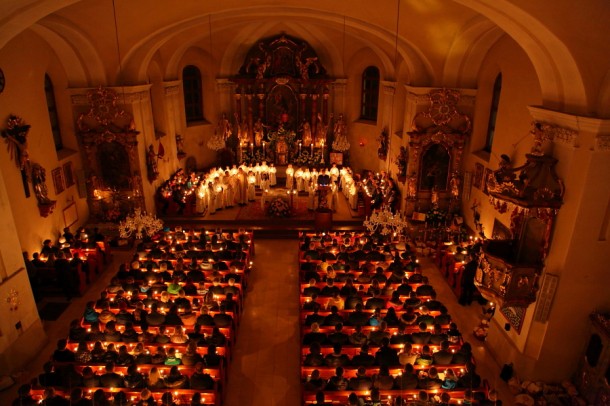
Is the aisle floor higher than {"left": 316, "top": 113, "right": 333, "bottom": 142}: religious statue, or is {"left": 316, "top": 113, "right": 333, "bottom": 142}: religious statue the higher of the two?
{"left": 316, "top": 113, "right": 333, "bottom": 142}: religious statue

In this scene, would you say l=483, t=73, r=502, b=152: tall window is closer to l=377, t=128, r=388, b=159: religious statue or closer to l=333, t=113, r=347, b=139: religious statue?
l=377, t=128, r=388, b=159: religious statue

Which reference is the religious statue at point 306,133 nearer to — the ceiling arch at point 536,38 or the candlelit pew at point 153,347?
the ceiling arch at point 536,38

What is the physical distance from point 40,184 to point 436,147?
13.4 metres

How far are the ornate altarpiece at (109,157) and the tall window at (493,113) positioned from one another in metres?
12.6

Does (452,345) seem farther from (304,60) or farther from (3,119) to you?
(304,60)

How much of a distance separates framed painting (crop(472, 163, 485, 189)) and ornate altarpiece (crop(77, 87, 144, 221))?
40.1 feet

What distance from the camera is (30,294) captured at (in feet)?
36.0

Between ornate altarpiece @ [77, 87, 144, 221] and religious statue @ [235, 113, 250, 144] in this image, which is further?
religious statue @ [235, 113, 250, 144]

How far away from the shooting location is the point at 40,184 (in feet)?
45.4

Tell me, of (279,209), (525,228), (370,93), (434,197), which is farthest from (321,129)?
(525,228)

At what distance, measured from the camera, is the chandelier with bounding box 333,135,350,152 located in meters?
22.5

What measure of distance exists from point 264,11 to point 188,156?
9.47m

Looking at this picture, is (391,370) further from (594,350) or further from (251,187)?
(251,187)

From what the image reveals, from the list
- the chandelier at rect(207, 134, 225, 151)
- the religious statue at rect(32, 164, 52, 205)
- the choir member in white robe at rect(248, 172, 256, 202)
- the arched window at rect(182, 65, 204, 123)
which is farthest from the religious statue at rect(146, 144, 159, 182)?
the arched window at rect(182, 65, 204, 123)
